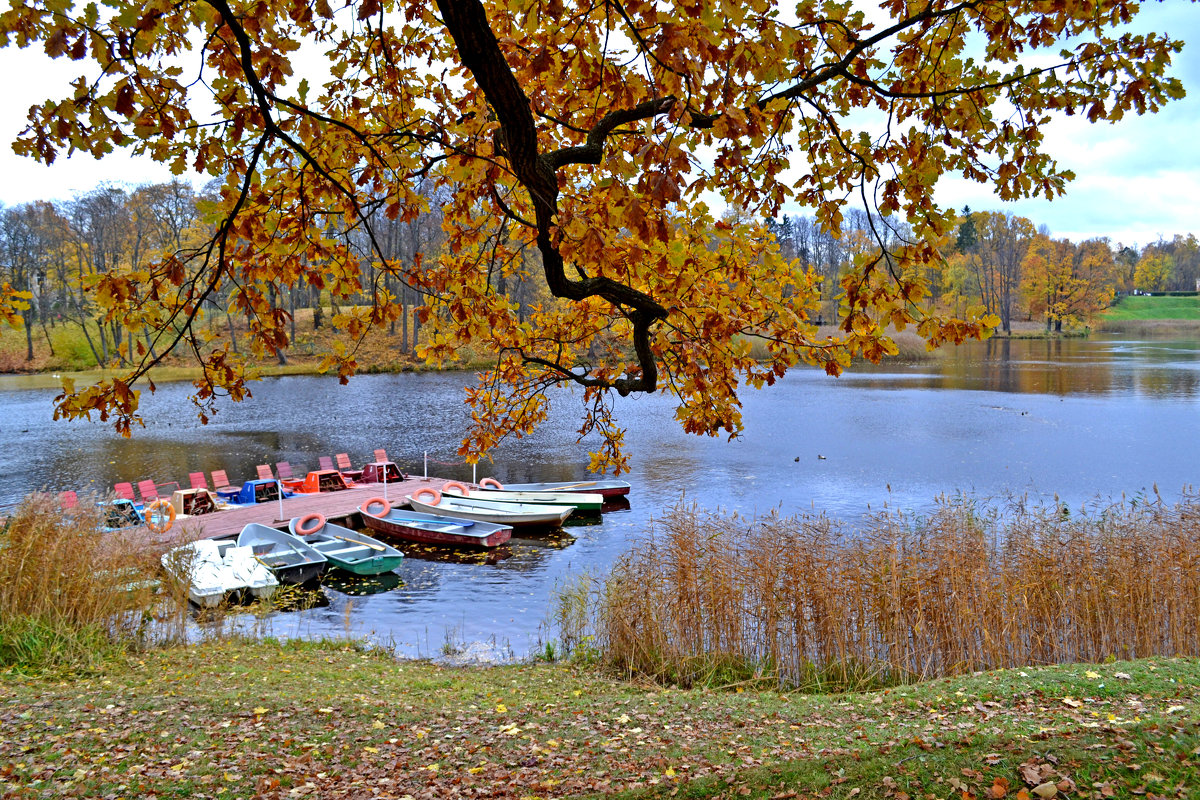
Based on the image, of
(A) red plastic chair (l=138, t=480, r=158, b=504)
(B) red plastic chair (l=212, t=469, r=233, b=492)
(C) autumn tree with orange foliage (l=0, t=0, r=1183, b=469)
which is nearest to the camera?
(C) autumn tree with orange foliage (l=0, t=0, r=1183, b=469)

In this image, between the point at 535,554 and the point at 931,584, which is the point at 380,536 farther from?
the point at 931,584

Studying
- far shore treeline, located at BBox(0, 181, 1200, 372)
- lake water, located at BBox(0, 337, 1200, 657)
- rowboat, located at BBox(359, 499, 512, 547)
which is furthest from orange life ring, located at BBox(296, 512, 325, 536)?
far shore treeline, located at BBox(0, 181, 1200, 372)

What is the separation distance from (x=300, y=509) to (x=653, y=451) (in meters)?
11.8

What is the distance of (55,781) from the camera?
4.19 metres

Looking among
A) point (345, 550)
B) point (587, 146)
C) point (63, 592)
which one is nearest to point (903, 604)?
point (587, 146)

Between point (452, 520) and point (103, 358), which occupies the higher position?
point (103, 358)

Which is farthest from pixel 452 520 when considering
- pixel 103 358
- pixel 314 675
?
pixel 103 358

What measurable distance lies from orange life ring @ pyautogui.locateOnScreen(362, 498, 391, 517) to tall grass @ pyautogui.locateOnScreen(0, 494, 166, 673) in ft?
28.0

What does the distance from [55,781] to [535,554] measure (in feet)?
37.5

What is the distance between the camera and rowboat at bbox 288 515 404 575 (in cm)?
1346

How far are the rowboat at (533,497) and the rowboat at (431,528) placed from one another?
1661 mm

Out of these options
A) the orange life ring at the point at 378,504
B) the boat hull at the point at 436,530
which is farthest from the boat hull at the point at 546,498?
the orange life ring at the point at 378,504

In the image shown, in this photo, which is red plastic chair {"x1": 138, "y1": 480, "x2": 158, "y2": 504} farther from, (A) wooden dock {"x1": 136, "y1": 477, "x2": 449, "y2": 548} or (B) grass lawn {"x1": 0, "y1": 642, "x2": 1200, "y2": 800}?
(B) grass lawn {"x1": 0, "y1": 642, "x2": 1200, "y2": 800}

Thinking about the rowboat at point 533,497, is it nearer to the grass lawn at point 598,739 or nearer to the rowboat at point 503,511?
the rowboat at point 503,511
